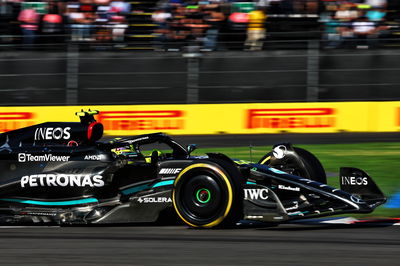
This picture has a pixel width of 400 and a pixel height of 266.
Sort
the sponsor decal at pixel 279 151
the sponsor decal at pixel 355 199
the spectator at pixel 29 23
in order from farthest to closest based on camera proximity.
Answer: the spectator at pixel 29 23 < the sponsor decal at pixel 279 151 < the sponsor decal at pixel 355 199

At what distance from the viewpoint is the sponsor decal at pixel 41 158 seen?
747cm

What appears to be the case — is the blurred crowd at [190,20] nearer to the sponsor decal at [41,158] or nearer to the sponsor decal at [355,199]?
the sponsor decal at [41,158]

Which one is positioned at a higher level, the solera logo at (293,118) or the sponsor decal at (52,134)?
the sponsor decal at (52,134)

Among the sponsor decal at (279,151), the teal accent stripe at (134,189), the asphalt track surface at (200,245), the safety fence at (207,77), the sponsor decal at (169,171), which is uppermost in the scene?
Result: the safety fence at (207,77)

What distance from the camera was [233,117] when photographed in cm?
1572

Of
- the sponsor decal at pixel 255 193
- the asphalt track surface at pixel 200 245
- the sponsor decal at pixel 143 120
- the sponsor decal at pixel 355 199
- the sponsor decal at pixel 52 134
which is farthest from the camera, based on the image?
the sponsor decal at pixel 143 120

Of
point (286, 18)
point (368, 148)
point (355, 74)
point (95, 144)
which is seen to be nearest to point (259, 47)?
point (286, 18)

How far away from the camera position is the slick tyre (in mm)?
6457

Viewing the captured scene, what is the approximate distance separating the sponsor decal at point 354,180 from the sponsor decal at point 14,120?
9831 mm

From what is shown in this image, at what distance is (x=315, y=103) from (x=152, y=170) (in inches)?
350

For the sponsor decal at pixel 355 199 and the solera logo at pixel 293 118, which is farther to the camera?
the solera logo at pixel 293 118

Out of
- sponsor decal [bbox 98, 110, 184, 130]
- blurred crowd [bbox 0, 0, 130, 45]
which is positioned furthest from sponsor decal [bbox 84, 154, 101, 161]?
blurred crowd [bbox 0, 0, 130, 45]

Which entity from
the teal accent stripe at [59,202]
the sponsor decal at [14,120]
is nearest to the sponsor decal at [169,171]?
the teal accent stripe at [59,202]

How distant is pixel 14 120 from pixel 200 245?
34.9ft
